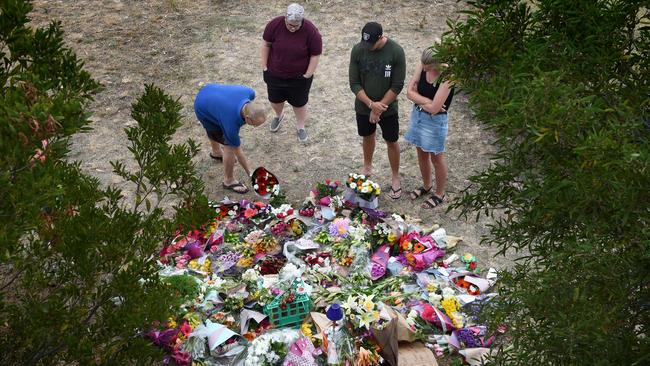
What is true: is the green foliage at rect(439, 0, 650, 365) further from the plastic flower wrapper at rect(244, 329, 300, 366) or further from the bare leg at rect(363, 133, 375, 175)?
the bare leg at rect(363, 133, 375, 175)

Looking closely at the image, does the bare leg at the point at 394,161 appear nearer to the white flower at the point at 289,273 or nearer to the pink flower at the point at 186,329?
the white flower at the point at 289,273

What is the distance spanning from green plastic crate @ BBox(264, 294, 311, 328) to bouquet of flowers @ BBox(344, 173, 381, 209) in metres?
1.55

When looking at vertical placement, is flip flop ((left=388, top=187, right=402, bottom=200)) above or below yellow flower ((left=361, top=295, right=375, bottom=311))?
below

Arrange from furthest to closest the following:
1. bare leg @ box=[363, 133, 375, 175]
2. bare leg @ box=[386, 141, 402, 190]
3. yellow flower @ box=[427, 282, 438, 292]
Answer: bare leg @ box=[363, 133, 375, 175] < bare leg @ box=[386, 141, 402, 190] < yellow flower @ box=[427, 282, 438, 292]

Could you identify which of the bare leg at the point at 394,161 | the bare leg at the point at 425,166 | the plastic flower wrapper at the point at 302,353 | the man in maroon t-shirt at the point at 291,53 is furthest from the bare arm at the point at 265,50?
the plastic flower wrapper at the point at 302,353

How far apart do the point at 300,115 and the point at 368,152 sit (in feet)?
3.89

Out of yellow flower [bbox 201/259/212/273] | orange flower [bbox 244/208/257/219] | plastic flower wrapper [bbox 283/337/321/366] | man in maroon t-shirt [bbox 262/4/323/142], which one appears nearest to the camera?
plastic flower wrapper [bbox 283/337/321/366]

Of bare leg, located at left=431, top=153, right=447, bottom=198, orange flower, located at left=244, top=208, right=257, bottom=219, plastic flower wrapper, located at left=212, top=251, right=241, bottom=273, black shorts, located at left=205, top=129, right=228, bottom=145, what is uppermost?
black shorts, located at left=205, top=129, right=228, bottom=145

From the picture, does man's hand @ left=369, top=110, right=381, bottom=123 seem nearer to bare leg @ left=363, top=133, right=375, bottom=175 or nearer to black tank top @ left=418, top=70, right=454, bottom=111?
bare leg @ left=363, top=133, right=375, bottom=175

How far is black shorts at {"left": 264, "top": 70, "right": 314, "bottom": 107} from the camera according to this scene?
23.2 ft

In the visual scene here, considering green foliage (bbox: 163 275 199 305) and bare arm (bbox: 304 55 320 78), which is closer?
green foliage (bbox: 163 275 199 305)

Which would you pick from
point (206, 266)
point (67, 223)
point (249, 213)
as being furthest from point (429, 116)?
point (67, 223)

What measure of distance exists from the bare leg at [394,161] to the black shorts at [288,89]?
126cm

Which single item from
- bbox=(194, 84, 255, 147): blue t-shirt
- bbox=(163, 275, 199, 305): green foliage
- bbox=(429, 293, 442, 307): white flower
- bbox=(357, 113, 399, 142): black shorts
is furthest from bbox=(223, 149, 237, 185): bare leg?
bbox=(429, 293, 442, 307): white flower
